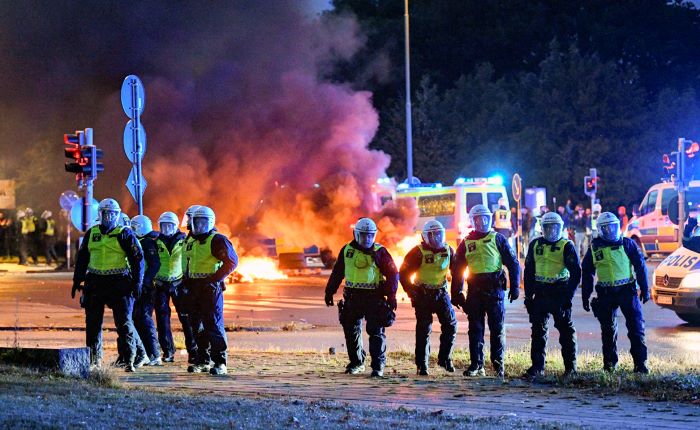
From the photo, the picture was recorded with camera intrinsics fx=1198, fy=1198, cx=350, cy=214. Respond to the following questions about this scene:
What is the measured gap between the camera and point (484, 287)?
1256 cm

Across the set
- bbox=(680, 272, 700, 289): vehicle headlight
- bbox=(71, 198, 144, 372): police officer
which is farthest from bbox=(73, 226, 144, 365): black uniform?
bbox=(680, 272, 700, 289): vehicle headlight

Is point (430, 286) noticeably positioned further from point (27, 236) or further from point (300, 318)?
point (27, 236)

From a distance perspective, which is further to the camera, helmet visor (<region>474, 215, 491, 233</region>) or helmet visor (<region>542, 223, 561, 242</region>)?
helmet visor (<region>474, 215, 491, 233</region>)

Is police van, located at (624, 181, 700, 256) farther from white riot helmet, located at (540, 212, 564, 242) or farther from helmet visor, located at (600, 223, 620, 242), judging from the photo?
white riot helmet, located at (540, 212, 564, 242)

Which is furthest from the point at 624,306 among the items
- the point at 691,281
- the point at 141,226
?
the point at 141,226

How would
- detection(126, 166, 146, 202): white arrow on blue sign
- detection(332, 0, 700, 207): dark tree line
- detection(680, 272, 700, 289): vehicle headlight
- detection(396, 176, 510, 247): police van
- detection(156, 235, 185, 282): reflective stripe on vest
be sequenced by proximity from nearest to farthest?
detection(156, 235, 185, 282): reflective stripe on vest < detection(126, 166, 146, 202): white arrow on blue sign < detection(680, 272, 700, 289): vehicle headlight < detection(396, 176, 510, 247): police van < detection(332, 0, 700, 207): dark tree line

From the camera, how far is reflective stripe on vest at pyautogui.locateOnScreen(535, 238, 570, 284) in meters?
12.3

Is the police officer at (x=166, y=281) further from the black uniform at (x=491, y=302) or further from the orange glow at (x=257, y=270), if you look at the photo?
the orange glow at (x=257, y=270)

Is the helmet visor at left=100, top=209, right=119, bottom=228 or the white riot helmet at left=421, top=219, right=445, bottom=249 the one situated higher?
the helmet visor at left=100, top=209, right=119, bottom=228

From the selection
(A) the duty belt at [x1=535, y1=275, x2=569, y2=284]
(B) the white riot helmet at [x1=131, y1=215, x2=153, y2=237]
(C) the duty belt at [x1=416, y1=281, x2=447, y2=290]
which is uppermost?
(B) the white riot helmet at [x1=131, y1=215, x2=153, y2=237]

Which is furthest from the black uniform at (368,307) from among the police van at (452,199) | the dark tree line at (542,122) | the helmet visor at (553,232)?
the dark tree line at (542,122)

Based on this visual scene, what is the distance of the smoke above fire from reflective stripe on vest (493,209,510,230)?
2229 mm

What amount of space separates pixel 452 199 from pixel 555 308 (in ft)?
58.8

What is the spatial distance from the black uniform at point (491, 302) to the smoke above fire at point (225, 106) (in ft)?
50.5
